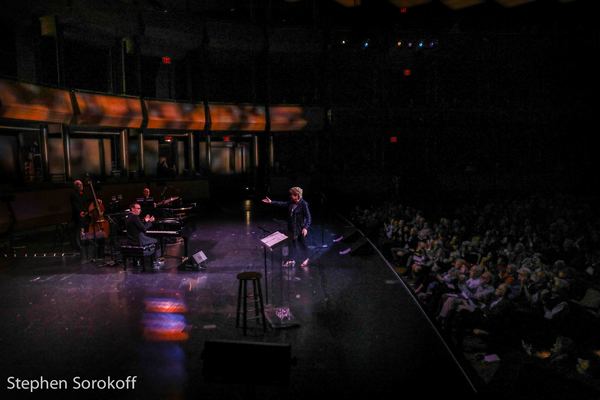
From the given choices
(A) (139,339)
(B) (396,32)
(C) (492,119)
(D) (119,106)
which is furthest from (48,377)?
(C) (492,119)

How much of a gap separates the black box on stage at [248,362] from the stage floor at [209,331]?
0.01 m

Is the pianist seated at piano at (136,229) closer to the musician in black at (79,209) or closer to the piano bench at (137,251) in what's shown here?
the piano bench at (137,251)

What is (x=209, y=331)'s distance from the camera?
23.9ft

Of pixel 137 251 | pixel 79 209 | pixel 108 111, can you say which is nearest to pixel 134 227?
pixel 137 251

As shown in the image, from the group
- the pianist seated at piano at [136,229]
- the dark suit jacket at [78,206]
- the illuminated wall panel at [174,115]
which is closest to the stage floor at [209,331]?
the pianist seated at piano at [136,229]

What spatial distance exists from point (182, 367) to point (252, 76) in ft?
74.9

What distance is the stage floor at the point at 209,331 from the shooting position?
5609 mm

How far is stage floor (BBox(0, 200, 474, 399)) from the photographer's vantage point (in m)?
5.61

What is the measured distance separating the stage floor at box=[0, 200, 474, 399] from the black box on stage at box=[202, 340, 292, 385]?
0.05 feet

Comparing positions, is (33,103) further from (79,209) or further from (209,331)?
(209,331)

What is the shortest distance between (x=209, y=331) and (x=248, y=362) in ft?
10.7

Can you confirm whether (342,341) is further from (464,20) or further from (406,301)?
(464,20)

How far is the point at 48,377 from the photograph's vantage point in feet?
19.4

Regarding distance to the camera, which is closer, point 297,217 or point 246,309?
point 246,309
